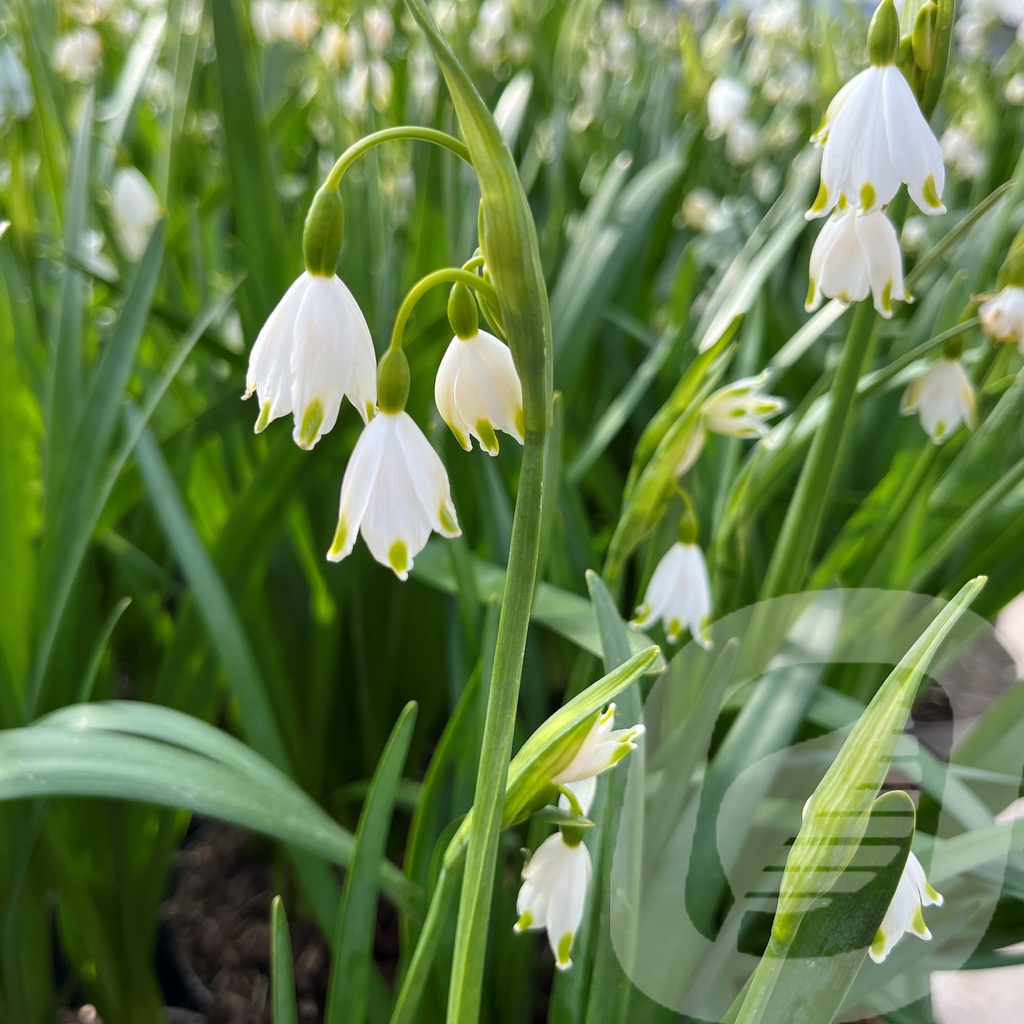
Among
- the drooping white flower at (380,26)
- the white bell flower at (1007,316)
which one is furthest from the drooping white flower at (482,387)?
the drooping white flower at (380,26)

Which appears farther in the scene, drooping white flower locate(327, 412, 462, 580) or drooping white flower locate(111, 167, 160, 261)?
drooping white flower locate(111, 167, 160, 261)

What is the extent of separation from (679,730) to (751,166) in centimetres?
151

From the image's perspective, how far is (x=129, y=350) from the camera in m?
0.72

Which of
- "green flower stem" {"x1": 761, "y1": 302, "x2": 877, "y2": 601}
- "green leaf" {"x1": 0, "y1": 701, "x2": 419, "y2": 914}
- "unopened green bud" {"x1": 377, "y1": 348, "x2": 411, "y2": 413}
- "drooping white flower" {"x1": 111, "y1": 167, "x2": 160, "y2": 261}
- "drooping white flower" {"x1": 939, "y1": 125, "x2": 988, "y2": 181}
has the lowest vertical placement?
"green leaf" {"x1": 0, "y1": 701, "x2": 419, "y2": 914}

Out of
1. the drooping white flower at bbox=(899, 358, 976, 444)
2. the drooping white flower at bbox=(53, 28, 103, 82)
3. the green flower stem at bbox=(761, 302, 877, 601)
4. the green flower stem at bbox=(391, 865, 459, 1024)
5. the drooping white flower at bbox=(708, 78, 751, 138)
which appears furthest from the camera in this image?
the drooping white flower at bbox=(708, 78, 751, 138)

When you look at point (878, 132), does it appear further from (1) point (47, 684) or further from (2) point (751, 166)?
(2) point (751, 166)

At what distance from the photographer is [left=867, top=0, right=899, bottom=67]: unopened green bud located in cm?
42

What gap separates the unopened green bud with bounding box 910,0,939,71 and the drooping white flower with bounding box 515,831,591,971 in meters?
0.40

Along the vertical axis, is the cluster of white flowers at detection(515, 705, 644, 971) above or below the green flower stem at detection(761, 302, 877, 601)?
below

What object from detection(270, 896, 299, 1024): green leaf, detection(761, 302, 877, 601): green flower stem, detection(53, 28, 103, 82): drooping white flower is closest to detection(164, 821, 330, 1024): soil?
detection(270, 896, 299, 1024): green leaf

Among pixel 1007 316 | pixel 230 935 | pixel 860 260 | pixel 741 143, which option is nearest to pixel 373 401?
pixel 860 260

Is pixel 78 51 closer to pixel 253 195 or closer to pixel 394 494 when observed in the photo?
pixel 253 195

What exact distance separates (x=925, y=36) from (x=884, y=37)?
0.11ft

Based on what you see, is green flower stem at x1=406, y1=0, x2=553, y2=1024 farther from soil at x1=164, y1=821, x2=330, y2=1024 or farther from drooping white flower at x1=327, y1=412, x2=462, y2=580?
soil at x1=164, y1=821, x2=330, y2=1024
